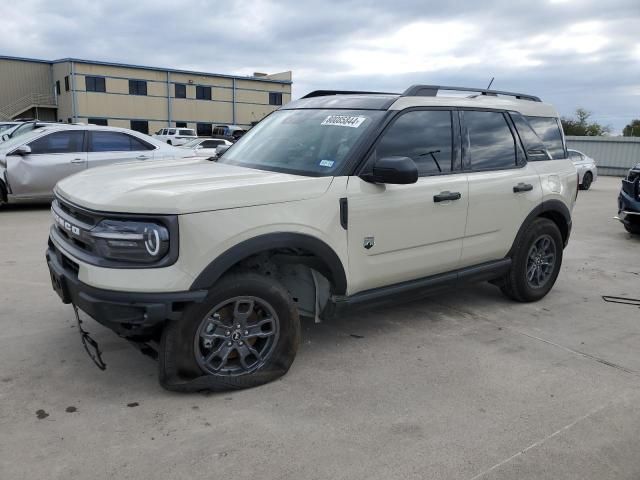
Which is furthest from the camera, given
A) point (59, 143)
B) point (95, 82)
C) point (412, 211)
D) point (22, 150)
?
point (95, 82)

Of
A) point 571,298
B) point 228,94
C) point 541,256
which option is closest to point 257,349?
point 541,256

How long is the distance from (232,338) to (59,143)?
8171mm

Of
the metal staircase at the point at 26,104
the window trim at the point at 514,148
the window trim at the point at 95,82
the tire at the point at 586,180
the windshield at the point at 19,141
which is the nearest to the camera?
the window trim at the point at 514,148

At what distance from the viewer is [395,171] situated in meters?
3.51

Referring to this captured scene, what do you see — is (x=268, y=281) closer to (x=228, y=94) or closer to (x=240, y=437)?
(x=240, y=437)

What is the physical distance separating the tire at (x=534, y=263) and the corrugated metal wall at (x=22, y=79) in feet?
168

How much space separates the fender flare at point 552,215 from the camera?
494 centimetres

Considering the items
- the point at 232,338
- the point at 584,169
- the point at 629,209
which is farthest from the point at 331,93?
the point at 584,169

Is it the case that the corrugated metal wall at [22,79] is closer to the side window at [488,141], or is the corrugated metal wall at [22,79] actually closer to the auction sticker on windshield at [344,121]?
the auction sticker on windshield at [344,121]

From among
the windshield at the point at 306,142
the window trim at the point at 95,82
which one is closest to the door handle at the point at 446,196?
the windshield at the point at 306,142

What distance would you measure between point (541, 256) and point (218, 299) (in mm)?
3476

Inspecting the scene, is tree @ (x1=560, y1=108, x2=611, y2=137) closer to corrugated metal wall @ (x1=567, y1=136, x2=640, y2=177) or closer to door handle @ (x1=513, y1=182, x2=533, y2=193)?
corrugated metal wall @ (x1=567, y1=136, x2=640, y2=177)

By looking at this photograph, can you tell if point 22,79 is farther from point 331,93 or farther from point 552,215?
point 552,215

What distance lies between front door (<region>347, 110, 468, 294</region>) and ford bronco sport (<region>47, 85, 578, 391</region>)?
11mm
